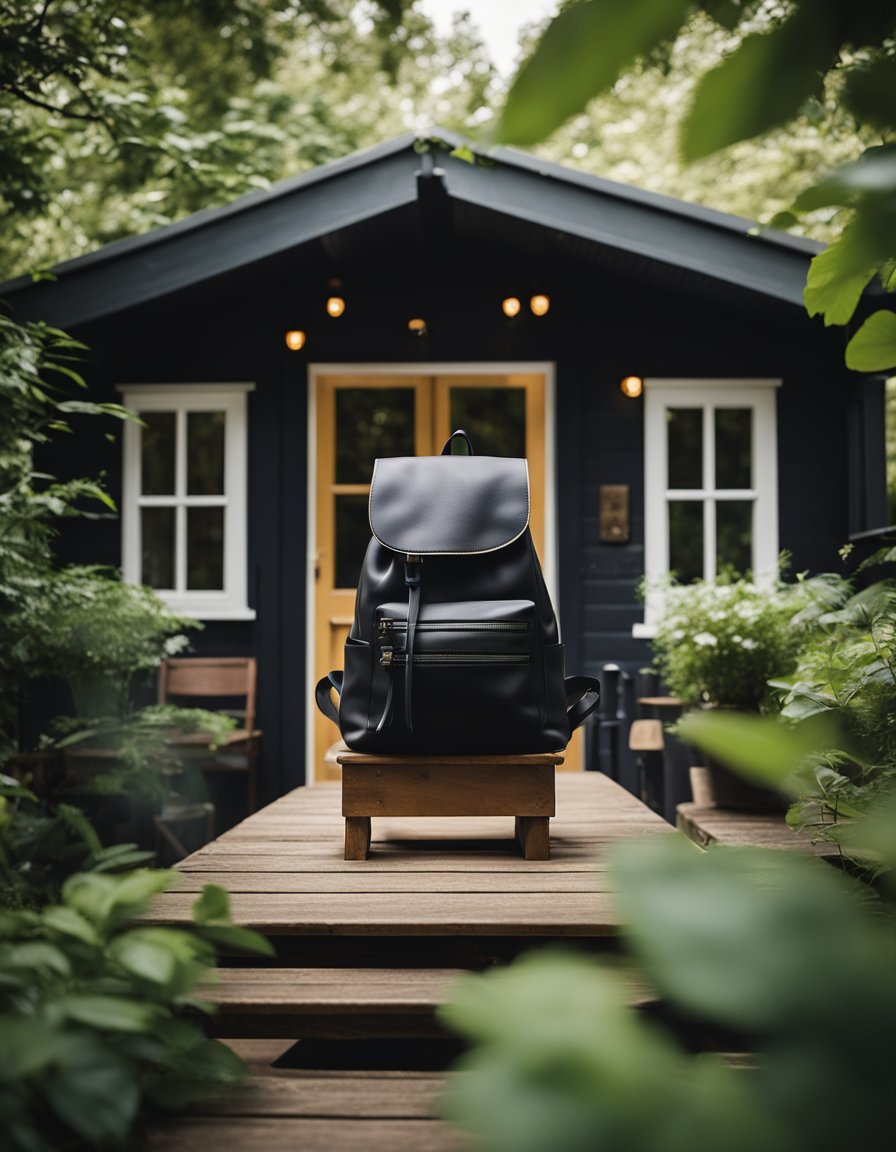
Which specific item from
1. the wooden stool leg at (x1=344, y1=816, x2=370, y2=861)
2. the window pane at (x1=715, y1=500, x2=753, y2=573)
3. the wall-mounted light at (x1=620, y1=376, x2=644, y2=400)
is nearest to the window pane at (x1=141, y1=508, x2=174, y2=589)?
the wall-mounted light at (x1=620, y1=376, x2=644, y2=400)

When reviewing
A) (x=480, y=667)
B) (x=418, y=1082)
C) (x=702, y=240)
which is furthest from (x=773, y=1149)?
(x=702, y=240)

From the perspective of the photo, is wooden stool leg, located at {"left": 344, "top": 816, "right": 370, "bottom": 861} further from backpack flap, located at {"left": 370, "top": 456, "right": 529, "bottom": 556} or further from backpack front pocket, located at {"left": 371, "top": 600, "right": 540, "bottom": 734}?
backpack flap, located at {"left": 370, "top": 456, "right": 529, "bottom": 556}

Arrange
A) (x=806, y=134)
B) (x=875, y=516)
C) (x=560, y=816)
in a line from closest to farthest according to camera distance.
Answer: (x=560, y=816) < (x=875, y=516) < (x=806, y=134)

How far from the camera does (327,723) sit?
18.9ft

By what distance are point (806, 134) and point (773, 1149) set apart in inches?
534

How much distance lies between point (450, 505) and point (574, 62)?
2025 millimetres

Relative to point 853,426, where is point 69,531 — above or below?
below

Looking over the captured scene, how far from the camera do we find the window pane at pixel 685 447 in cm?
566

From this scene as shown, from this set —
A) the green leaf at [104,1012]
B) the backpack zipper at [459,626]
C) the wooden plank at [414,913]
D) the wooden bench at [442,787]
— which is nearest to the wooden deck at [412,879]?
the wooden plank at [414,913]

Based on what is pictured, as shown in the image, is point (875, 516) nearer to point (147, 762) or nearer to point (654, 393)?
point (654, 393)

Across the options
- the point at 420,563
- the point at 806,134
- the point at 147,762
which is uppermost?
the point at 806,134

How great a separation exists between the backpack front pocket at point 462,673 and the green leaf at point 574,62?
1895mm

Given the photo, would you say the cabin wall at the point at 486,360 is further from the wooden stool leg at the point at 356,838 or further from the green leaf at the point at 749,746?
the green leaf at the point at 749,746

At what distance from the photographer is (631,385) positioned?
5605 millimetres
